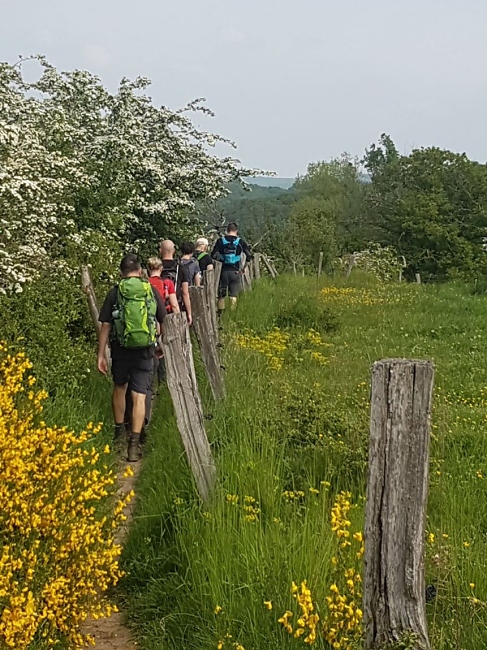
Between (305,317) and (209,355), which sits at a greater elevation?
(209,355)

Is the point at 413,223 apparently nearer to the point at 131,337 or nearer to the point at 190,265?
the point at 190,265

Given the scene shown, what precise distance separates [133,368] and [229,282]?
750cm

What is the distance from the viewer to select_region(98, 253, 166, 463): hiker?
7.04 metres

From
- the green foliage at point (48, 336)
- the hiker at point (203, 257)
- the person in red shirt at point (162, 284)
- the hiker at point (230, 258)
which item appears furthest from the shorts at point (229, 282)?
the person in red shirt at point (162, 284)

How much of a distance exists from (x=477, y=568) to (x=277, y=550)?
1.06m

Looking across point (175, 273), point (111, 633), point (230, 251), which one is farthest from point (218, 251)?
point (111, 633)

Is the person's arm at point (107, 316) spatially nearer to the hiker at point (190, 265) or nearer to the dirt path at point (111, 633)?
the dirt path at point (111, 633)

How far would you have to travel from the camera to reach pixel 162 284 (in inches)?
347

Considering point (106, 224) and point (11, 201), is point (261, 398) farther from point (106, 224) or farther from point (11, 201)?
point (106, 224)

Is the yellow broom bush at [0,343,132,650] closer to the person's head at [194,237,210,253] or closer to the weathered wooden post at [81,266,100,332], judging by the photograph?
the weathered wooden post at [81,266,100,332]

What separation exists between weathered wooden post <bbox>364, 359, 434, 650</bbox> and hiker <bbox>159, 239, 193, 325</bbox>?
6.21m

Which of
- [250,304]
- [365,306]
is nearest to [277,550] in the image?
[250,304]

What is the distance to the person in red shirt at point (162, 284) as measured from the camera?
28.5 ft

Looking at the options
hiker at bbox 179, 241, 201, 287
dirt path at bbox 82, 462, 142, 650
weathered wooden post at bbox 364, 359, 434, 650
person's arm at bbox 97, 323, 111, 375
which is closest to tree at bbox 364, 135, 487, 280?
hiker at bbox 179, 241, 201, 287
